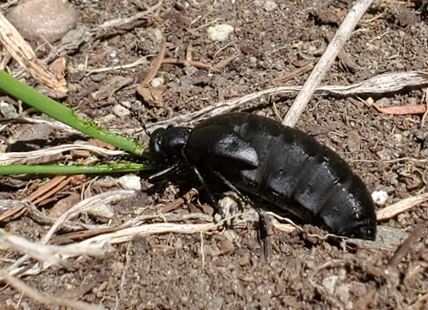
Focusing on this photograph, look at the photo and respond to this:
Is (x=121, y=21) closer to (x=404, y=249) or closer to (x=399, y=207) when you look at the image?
(x=399, y=207)

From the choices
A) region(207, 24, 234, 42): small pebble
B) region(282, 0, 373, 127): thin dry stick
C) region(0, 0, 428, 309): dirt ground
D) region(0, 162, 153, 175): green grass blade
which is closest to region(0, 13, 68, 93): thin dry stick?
region(0, 0, 428, 309): dirt ground

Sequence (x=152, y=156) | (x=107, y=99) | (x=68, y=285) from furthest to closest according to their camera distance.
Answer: (x=107, y=99), (x=152, y=156), (x=68, y=285)

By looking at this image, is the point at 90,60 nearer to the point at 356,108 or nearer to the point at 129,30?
the point at 129,30

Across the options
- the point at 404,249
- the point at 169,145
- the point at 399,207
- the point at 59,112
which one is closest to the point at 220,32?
the point at 169,145

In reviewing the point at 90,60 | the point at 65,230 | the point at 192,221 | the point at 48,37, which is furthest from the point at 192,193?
the point at 48,37

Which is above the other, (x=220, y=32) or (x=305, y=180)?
(x=220, y=32)

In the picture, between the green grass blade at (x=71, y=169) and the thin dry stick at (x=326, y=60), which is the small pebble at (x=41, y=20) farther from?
the thin dry stick at (x=326, y=60)

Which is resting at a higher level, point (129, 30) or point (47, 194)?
point (129, 30)
